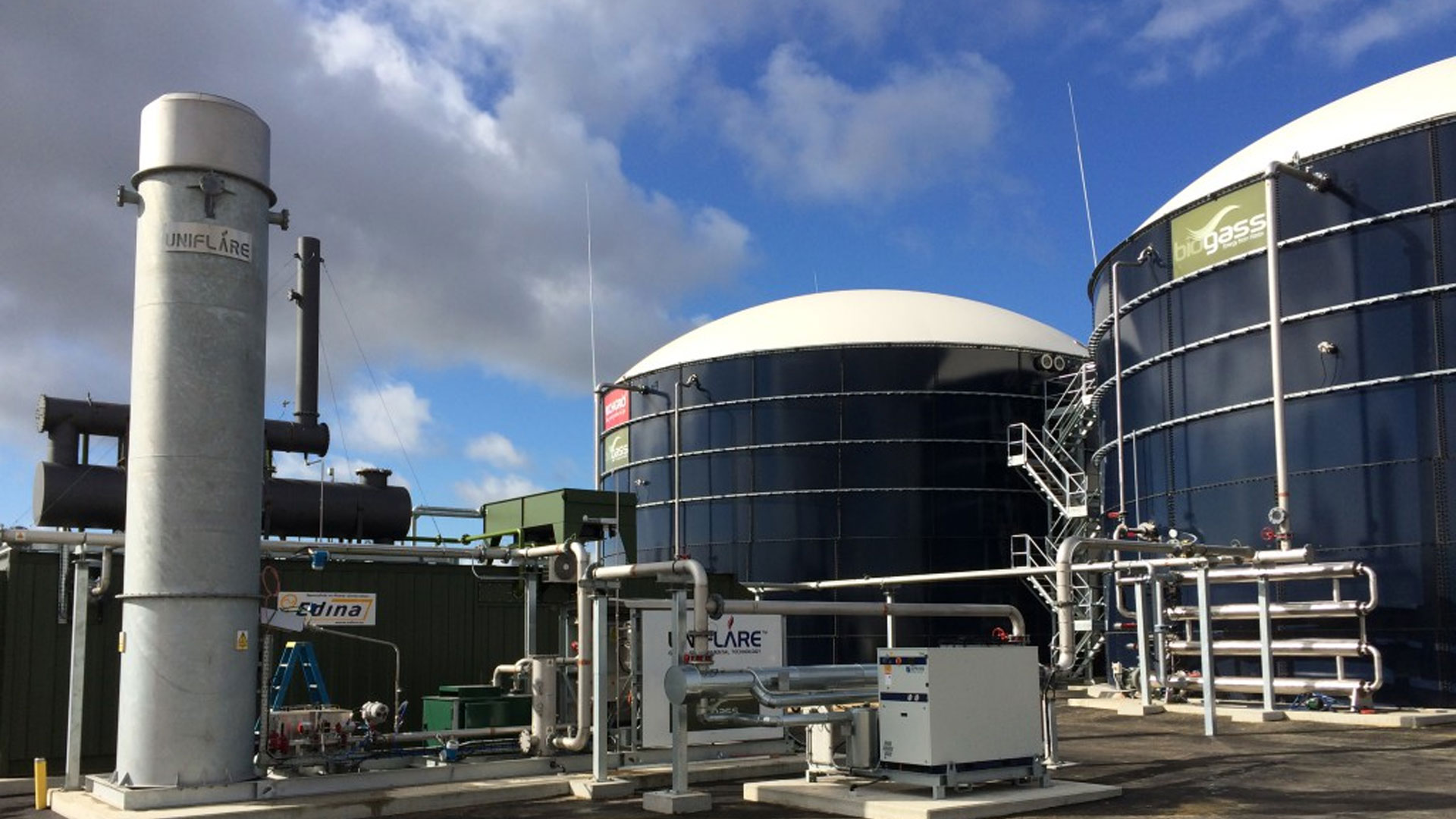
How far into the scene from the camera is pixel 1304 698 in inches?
955

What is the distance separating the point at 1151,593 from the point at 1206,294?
670 centimetres

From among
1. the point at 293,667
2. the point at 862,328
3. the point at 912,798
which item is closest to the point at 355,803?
the point at 293,667

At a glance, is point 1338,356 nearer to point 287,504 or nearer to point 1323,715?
point 1323,715

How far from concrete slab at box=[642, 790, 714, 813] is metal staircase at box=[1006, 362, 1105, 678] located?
22.3 metres

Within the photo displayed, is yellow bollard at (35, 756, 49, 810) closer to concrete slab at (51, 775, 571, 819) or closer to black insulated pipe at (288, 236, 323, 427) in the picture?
concrete slab at (51, 775, 571, 819)

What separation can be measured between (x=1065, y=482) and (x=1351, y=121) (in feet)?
49.2

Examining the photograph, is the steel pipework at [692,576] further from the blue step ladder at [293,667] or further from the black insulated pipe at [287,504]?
the black insulated pipe at [287,504]

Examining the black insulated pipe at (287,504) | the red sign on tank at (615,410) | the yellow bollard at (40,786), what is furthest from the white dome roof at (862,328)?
the yellow bollard at (40,786)

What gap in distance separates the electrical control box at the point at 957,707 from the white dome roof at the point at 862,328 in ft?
78.1

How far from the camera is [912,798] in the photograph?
14.2m

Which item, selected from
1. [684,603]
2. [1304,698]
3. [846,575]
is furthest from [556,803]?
[846,575]

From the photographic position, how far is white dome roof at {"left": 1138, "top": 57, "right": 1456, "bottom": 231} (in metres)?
24.6

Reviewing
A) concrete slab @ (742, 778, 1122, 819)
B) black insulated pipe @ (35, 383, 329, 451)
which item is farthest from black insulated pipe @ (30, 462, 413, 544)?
concrete slab @ (742, 778, 1122, 819)

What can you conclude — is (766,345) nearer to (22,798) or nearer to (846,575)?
(846,575)
